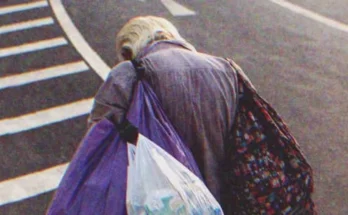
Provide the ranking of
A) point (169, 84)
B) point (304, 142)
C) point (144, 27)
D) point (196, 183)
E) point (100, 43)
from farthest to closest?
point (100, 43) → point (304, 142) → point (144, 27) → point (169, 84) → point (196, 183)

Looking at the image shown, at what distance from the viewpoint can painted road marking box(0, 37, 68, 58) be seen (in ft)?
30.2

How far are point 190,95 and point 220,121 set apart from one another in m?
0.21

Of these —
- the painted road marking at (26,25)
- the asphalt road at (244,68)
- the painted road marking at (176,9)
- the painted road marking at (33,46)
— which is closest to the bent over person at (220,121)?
the asphalt road at (244,68)

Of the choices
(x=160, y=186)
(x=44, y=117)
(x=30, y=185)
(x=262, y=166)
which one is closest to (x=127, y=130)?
(x=160, y=186)

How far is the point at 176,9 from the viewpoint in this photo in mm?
10898

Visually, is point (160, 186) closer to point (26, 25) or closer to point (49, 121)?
point (49, 121)

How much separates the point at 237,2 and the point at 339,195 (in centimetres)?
543

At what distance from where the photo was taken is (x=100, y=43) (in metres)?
9.42

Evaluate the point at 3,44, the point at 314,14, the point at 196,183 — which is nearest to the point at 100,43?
the point at 3,44

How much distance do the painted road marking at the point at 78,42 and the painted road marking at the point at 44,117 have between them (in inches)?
28.1

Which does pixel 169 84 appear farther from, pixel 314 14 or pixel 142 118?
pixel 314 14

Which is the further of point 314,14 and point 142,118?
point 314,14

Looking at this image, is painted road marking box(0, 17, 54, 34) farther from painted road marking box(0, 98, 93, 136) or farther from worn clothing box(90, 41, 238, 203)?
worn clothing box(90, 41, 238, 203)

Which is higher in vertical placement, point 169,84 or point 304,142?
point 169,84
